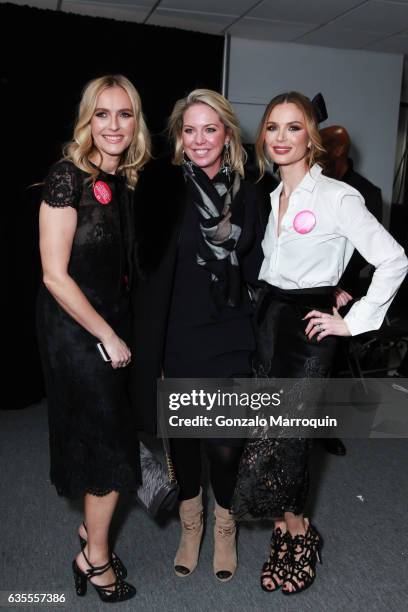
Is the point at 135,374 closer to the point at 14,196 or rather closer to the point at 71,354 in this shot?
the point at 71,354

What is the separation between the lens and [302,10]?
385cm

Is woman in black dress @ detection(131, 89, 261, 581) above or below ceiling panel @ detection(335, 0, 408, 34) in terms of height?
below

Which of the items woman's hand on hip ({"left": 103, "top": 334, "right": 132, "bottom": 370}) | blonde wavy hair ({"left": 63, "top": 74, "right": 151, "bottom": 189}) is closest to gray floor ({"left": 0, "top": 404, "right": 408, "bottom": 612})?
woman's hand on hip ({"left": 103, "top": 334, "right": 132, "bottom": 370})

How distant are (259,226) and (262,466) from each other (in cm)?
81

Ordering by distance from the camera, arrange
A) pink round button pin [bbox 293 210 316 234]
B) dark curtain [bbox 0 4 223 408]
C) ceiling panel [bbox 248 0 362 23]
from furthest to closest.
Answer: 1. dark curtain [bbox 0 4 223 408]
2. ceiling panel [bbox 248 0 362 23]
3. pink round button pin [bbox 293 210 316 234]

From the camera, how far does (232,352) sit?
79.0 inches

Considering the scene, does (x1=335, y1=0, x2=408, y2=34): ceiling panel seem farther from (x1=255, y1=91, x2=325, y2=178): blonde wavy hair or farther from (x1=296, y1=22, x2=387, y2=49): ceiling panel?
(x1=255, y1=91, x2=325, y2=178): blonde wavy hair

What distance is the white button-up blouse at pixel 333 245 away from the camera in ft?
5.87

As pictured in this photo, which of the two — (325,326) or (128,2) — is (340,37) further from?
(325,326)

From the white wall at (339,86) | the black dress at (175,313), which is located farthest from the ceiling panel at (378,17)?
the black dress at (175,313)

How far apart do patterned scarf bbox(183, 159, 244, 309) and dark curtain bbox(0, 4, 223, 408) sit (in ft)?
7.08

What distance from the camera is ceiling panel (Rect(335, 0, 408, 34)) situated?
3.73m

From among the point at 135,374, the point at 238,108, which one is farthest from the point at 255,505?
the point at 238,108

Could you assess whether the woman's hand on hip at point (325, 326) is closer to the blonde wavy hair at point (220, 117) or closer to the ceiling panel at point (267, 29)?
the blonde wavy hair at point (220, 117)
